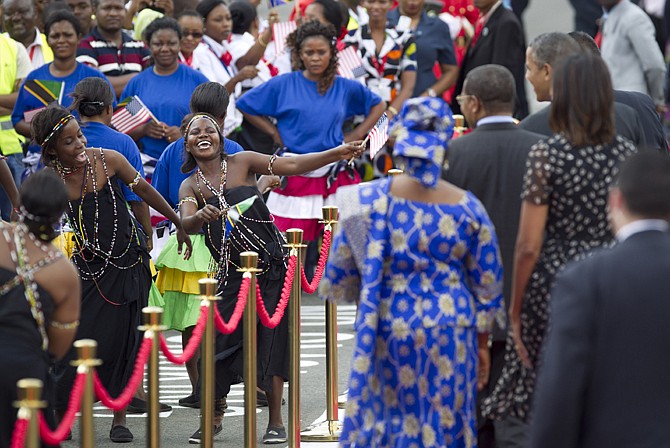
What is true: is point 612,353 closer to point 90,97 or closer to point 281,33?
point 90,97

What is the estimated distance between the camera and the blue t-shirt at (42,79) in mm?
11375

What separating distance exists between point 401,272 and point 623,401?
5.37 feet

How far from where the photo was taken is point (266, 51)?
14.1 m

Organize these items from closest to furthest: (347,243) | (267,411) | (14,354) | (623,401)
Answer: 1. (623,401)
2. (14,354)
3. (347,243)
4. (267,411)

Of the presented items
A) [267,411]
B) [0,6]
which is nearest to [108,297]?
[267,411]

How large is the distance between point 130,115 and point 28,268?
19.3 ft

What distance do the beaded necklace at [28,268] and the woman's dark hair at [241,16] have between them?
903cm

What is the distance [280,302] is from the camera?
8.14 meters

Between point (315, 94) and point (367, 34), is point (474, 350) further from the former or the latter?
point (367, 34)

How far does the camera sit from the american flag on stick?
11.5m

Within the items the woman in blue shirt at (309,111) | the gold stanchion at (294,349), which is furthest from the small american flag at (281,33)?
the gold stanchion at (294,349)

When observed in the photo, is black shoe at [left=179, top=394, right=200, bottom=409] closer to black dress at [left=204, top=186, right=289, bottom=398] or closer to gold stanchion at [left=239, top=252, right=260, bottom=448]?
black dress at [left=204, top=186, right=289, bottom=398]

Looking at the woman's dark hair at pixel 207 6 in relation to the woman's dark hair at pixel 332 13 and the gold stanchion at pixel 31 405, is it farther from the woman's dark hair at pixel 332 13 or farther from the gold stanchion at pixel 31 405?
the gold stanchion at pixel 31 405

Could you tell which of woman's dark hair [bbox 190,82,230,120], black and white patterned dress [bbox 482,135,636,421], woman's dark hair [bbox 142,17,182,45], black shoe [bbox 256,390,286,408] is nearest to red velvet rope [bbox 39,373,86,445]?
black and white patterned dress [bbox 482,135,636,421]
